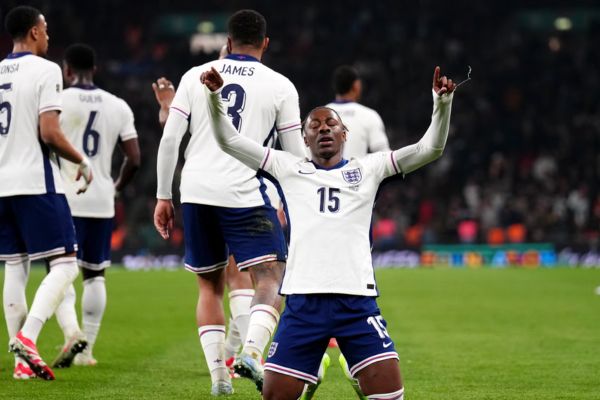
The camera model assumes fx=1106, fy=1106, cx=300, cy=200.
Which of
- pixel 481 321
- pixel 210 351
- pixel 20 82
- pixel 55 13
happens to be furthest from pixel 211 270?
pixel 55 13

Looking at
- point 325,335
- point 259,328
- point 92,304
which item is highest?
point 325,335

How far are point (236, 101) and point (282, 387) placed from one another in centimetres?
198

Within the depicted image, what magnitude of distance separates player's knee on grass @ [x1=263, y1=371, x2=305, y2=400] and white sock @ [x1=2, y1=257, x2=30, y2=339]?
9.45 feet

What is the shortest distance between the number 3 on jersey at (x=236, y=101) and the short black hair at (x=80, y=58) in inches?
90.1

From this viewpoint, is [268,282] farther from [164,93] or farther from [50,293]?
[50,293]

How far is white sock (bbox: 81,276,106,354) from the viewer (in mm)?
8383

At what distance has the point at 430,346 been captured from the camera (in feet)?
31.4

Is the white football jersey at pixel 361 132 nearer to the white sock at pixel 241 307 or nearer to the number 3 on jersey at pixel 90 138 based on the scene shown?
the number 3 on jersey at pixel 90 138

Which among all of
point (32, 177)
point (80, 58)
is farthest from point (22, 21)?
point (32, 177)

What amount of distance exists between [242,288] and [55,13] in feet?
→ 87.3

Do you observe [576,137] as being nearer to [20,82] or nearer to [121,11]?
[121,11]

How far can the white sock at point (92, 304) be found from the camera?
838cm

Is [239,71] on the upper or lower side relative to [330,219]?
upper

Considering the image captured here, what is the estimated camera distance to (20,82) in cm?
731
